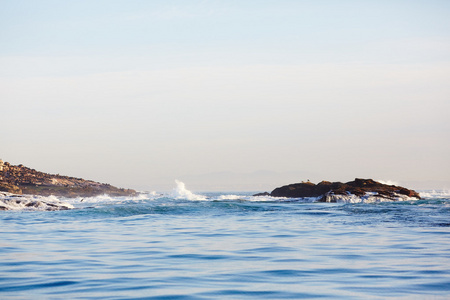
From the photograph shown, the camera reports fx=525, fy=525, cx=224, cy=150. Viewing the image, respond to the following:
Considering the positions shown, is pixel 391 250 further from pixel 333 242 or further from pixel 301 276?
pixel 301 276

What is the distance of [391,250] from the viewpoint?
13711 millimetres

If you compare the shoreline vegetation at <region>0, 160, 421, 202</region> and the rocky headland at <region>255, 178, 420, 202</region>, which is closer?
the rocky headland at <region>255, 178, 420, 202</region>

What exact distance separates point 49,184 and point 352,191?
59.2m

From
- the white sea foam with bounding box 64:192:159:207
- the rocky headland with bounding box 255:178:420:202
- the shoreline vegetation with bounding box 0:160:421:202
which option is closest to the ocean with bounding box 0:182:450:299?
the rocky headland with bounding box 255:178:420:202

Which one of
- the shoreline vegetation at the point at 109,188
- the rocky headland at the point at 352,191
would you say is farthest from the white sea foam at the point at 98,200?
the rocky headland at the point at 352,191

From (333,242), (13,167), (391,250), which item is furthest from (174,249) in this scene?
(13,167)

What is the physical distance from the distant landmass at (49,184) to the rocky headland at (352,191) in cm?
4157

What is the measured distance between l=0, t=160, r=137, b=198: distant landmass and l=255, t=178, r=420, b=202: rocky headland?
4157cm

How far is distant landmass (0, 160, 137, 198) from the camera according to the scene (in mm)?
86375

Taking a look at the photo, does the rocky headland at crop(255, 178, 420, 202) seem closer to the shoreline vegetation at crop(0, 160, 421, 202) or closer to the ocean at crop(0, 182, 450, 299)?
the shoreline vegetation at crop(0, 160, 421, 202)

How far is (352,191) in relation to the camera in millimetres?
54312

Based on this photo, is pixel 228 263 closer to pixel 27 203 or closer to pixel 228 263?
pixel 228 263

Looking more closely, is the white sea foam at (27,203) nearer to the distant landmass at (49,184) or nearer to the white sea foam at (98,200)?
the white sea foam at (98,200)

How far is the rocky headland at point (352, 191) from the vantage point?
52.4 metres
